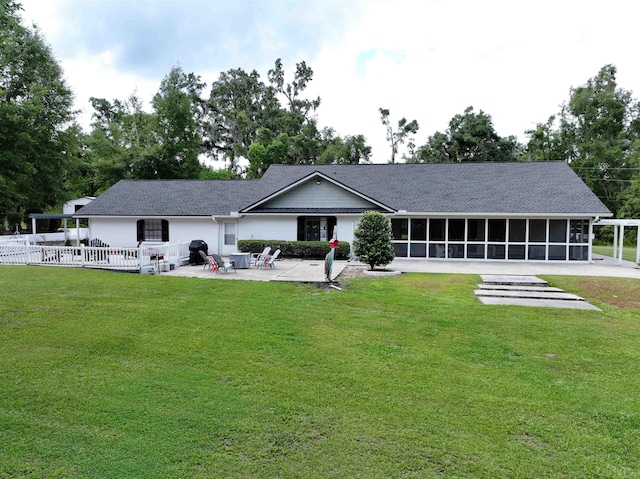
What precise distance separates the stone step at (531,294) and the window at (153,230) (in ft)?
52.4

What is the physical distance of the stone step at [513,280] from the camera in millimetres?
12176

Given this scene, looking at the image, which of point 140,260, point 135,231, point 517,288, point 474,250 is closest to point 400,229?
point 474,250

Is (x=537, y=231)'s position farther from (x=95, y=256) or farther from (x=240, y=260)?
(x=95, y=256)

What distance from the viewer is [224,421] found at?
3.76m

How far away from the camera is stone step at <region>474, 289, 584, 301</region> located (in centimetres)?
1033

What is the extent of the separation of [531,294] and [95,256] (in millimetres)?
14259

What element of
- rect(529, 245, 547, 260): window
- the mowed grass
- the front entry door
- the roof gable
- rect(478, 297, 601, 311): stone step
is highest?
the roof gable

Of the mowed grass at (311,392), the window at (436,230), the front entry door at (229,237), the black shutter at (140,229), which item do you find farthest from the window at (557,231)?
the black shutter at (140,229)

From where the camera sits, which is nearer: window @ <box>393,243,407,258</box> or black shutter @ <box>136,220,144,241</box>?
window @ <box>393,243,407,258</box>

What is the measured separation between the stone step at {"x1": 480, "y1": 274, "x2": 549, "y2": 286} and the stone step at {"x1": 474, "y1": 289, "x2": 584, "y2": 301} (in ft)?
3.59

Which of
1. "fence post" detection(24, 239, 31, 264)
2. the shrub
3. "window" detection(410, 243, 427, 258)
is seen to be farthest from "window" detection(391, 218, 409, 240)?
"fence post" detection(24, 239, 31, 264)

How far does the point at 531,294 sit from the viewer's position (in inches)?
423

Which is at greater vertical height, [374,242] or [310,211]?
[310,211]

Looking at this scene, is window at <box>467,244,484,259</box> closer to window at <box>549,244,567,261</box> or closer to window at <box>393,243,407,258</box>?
window at <box>393,243,407,258</box>
